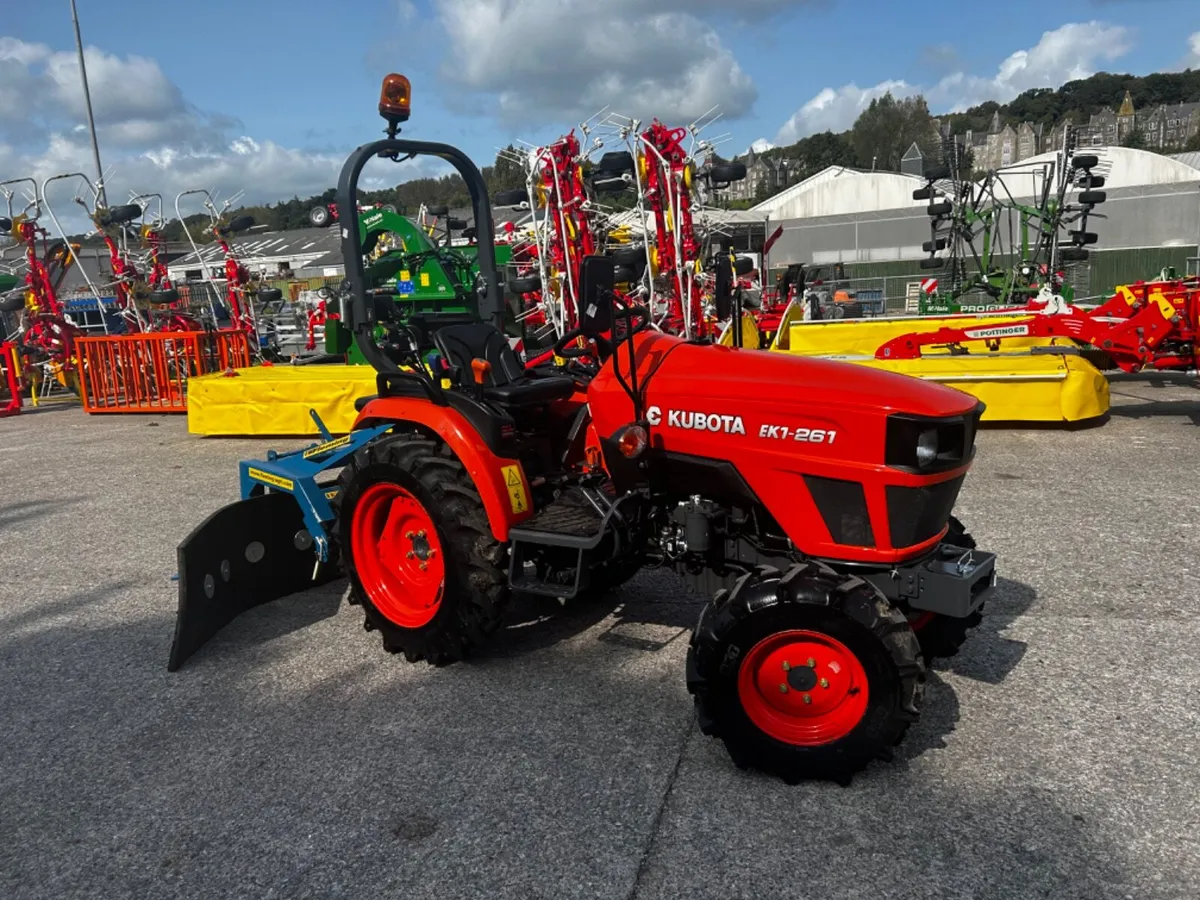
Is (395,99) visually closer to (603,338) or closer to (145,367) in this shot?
(603,338)

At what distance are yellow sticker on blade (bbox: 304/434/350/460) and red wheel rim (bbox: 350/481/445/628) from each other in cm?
71

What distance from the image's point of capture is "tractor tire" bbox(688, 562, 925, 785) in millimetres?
2551

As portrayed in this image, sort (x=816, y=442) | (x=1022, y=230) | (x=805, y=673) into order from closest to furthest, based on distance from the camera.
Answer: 1. (x=805, y=673)
2. (x=816, y=442)
3. (x=1022, y=230)

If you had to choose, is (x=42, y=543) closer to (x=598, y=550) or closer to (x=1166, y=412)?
(x=598, y=550)

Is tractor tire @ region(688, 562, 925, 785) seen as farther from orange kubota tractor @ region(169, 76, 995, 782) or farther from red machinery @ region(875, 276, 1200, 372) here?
red machinery @ region(875, 276, 1200, 372)

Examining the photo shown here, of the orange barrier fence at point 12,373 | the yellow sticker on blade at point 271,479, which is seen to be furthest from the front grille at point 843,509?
the orange barrier fence at point 12,373

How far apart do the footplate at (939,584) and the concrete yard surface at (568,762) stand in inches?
19.0

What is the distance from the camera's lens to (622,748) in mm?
2908

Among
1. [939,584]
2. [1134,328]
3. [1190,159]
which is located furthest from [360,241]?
[1190,159]

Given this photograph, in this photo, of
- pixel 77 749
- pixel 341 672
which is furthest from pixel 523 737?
pixel 77 749

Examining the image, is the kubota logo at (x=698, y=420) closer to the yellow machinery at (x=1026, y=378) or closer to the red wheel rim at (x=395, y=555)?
the red wheel rim at (x=395, y=555)

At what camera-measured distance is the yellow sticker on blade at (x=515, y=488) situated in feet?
11.1

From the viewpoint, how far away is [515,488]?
3408mm

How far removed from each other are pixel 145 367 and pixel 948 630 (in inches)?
425
